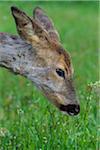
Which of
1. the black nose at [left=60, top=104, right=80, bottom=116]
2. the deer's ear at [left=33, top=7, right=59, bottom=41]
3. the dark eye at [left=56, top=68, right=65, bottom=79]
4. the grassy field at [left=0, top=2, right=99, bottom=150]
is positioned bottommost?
the grassy field at [left=0, top=2, right=99, bottom=150]

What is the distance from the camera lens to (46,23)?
6605 mm

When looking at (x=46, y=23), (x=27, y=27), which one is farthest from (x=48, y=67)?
(x=46, y=23)

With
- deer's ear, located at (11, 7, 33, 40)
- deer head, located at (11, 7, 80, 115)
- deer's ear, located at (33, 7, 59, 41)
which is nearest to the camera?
deer's ear, located at (11, 7, 33, 40)

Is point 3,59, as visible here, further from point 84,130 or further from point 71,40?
point 71,40

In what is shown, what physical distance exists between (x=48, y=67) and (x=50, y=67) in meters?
0.02

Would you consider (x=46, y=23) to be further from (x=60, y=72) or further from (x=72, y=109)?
(x=72, y=109)

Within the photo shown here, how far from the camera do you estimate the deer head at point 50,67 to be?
19.9ft

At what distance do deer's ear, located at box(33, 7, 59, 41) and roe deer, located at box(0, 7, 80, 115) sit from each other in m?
0.16

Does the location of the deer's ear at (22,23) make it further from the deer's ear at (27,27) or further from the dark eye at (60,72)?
the dark eye at (60,72)

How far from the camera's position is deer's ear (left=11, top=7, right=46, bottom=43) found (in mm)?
5941

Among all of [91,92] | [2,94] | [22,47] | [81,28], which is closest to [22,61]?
[22,47]

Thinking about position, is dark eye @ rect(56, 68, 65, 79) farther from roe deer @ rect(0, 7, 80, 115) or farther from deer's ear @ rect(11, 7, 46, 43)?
deer's ear @ rect(11, 7, 46, 43)

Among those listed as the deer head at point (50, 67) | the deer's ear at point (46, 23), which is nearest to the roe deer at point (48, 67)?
the deer head at point (50, 67)

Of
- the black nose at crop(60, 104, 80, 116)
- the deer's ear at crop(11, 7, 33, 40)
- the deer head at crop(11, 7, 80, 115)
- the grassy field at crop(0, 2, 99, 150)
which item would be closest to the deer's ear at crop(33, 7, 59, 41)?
the deer head at crop(11, 7, 80, 115)
